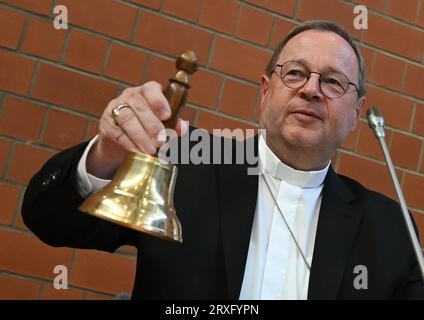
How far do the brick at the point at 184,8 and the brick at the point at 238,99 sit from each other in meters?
0.27

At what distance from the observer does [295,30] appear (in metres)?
1.68

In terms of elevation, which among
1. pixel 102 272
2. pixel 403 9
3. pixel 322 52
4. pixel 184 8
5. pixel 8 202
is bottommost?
pixel 102 272

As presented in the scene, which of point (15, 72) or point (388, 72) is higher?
point (388, 72)

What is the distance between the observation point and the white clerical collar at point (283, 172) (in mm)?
1645

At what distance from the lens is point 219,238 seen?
1.38 meters

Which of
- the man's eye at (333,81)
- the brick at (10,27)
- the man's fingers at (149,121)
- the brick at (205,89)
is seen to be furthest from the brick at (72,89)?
the man's fingers at (149,121)

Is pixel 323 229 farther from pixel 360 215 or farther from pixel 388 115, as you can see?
pixel 388 115

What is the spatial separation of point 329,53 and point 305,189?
0.42 metres

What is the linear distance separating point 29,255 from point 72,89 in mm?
582

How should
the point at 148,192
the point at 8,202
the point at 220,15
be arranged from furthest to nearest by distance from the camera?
the point at 220,15 < the point at 8,202 < the point at 148,192

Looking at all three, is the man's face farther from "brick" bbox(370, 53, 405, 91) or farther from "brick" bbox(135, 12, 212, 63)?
"brick" bbox(370, 53, 405, 91)

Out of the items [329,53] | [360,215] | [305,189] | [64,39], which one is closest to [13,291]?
[64,39]

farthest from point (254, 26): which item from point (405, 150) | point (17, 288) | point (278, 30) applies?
point (17, 288)

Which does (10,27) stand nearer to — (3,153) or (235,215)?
(3,153)
